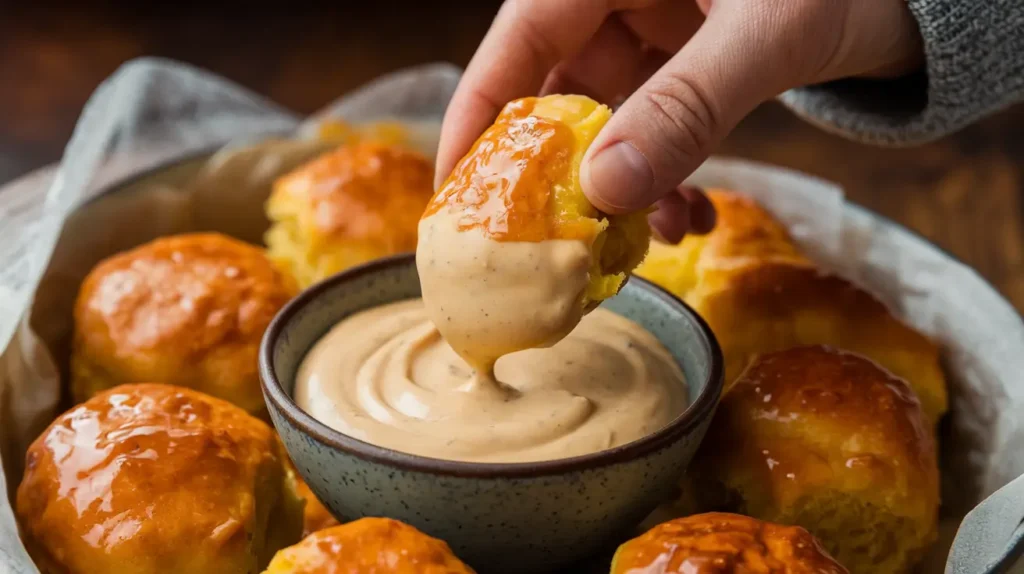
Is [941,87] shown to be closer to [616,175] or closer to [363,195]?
[616,175]

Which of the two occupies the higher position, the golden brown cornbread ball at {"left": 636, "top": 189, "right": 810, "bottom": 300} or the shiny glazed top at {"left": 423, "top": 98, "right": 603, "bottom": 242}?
the shiny glazed top at {"left": 423, "top": 98, "right": 603, "bottom": 242}

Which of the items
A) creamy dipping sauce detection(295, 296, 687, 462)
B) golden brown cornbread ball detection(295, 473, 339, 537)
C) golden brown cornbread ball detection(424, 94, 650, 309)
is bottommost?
golden brown cornbread ball detection(295, 473, 339, 537)

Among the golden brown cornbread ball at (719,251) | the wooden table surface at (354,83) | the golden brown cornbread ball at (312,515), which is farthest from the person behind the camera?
the wooden table surface at (354,83)

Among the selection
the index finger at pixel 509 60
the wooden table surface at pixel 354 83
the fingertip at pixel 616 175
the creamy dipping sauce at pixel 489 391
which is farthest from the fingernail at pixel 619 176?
the wooden table surface at pixel 354 83

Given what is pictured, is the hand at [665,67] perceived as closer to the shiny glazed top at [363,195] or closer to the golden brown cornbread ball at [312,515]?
the shiny glazed top at [363,195]

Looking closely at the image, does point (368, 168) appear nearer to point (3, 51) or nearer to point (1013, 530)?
point (1013, 530)

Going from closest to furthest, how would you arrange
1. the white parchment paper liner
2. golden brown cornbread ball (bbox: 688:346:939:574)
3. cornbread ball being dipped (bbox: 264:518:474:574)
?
cornbread ball being dipped (bbox: 264:518:474:574) < golden brown cornbread ball (bbox: 688:346:939:574) < the white parchment paper liner

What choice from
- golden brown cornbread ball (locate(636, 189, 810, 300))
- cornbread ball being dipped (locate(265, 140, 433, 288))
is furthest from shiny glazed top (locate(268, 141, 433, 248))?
golden brown cornbread ball (locate(636, 189, 810, 300))

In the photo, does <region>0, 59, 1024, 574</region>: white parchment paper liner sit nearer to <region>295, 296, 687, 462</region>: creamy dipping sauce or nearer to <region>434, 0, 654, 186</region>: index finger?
<region>295, 296, 687, 462</region>: creamy dipping sauce
